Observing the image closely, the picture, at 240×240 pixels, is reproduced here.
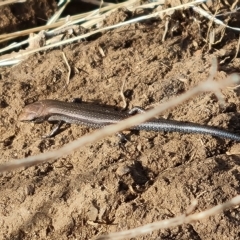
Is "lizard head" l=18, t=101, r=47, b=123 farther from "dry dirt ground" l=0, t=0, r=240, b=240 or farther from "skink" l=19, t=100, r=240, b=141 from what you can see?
"dry dirt ground" l=0, t=0, r=240, b=240

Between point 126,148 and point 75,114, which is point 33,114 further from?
point 126,148

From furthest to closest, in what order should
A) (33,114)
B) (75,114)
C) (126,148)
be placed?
(75,114), (33,114), (126,148)

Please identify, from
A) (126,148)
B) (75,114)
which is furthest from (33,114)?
(126,148)

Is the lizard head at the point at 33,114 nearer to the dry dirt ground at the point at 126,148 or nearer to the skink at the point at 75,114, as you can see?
the skink at the point at 75,114

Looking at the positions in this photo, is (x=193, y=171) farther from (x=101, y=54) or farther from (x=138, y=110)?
(x=101, y=54)

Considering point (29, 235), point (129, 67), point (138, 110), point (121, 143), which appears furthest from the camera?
point (129, 67)

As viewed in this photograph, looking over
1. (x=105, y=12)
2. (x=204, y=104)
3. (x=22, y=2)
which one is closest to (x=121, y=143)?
(x=204, y=104)
